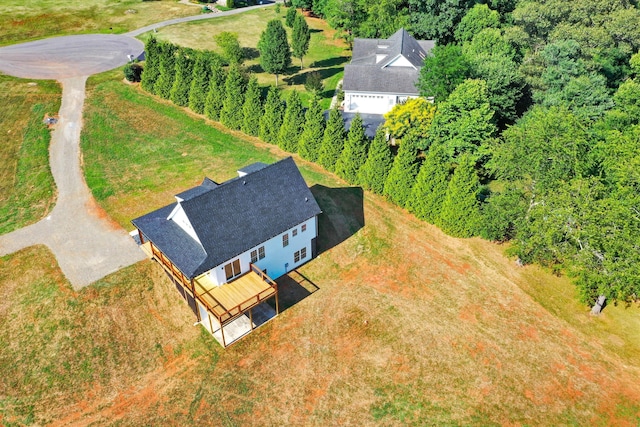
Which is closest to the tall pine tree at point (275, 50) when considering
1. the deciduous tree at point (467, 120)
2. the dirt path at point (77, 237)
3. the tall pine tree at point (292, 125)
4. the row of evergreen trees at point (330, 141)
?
the row of evergreen trees at point (330, 141)

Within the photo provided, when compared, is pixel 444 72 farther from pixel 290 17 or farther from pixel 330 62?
pixel 290 17

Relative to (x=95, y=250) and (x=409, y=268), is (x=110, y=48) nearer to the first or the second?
(x=95, y=250)

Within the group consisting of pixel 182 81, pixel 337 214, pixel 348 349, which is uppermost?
pixel 182 81

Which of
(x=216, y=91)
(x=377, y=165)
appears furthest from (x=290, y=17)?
(x=377, y=165)

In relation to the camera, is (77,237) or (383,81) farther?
(383,81)

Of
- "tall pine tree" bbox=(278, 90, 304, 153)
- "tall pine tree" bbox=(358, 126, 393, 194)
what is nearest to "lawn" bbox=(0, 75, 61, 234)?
"tall pine tree" bbox=(278, 90, 304, 153)

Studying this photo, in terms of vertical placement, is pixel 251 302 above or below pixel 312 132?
below

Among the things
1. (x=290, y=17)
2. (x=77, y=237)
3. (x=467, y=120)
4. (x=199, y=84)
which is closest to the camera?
(x=77, y=237)

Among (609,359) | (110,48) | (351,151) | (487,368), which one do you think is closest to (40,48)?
(110,48)
